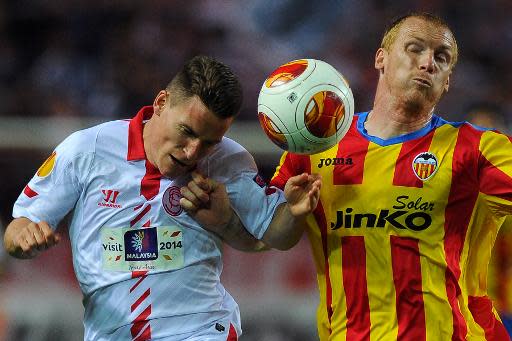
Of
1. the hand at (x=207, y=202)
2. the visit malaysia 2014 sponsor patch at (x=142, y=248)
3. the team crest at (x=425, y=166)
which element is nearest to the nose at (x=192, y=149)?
the hand at (x=207, y=202)

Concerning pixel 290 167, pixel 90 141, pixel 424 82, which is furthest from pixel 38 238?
pixel 424 82

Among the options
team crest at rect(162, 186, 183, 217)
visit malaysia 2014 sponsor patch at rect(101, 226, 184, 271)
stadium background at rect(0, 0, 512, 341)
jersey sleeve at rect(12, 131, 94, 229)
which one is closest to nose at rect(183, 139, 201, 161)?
team crest at rect(162, 186, 183, 217)

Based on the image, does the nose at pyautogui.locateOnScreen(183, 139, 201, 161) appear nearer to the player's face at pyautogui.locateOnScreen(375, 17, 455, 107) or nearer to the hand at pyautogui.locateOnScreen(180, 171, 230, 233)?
the hand at pyautogui.locateOnScreen(180, 171, 230, 233)

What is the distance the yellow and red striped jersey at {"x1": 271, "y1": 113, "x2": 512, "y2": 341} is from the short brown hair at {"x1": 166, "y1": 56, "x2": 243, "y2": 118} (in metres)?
0.53

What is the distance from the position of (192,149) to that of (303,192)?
474 mm

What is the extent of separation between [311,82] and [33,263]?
3.51m

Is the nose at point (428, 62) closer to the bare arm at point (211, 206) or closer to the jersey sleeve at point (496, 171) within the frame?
the jersey sleeve at point (496, 171)

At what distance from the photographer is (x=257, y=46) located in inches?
329

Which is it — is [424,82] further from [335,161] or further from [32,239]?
[32,239]

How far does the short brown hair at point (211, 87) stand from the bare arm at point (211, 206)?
0.99 ft

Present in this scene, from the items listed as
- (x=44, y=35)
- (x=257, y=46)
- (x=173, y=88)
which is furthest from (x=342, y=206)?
(x=44, y=35)

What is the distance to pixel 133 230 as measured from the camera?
13.0 feet

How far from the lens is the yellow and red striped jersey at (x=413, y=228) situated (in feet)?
13.0

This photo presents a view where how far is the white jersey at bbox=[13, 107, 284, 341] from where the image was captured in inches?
157
